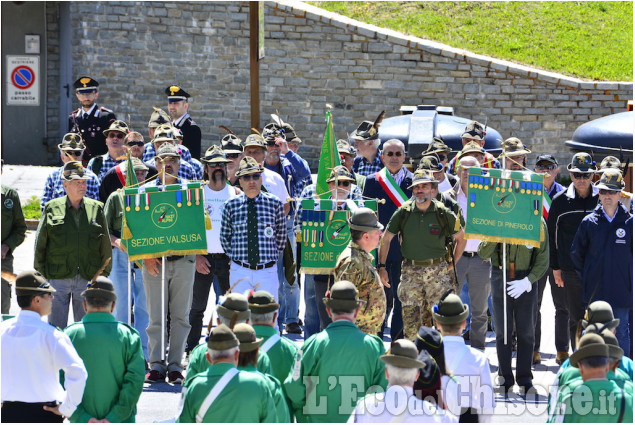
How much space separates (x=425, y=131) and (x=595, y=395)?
11093 mm

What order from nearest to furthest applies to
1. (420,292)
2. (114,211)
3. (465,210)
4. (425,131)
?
(420,292) < (114,211) < (465,210) < (425,131)

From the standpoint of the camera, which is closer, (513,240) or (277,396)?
(277,396)

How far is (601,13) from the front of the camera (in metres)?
26.7

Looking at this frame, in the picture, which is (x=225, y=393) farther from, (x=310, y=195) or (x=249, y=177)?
(x=310, y=195)

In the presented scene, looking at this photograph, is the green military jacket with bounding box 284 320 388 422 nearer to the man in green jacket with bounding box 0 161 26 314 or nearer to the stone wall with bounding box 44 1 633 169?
the man in green jacket with bounding box 0 161 26 314

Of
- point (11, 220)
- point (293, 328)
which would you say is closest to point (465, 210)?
point (293, 328)

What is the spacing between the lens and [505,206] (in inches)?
440

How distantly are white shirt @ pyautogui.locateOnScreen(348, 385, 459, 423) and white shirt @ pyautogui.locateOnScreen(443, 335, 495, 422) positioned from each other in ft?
3.29

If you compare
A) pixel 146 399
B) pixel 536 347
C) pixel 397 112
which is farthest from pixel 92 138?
pixel 397 112

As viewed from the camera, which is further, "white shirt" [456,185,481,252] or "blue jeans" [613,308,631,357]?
"white shirt" [456,185,481,252]

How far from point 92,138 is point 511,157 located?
5.49 metres

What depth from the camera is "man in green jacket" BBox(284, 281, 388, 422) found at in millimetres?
7543

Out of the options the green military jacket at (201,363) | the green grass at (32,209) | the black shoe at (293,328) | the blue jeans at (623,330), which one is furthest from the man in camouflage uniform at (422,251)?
the green grass at (32,209)

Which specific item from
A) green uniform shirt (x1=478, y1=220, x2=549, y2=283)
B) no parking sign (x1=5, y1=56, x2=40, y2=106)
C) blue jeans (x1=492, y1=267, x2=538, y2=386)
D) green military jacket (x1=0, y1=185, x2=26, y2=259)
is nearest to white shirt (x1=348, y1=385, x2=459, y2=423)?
blue jeans (x1=492, y1=267, x2=538, y2=386)
